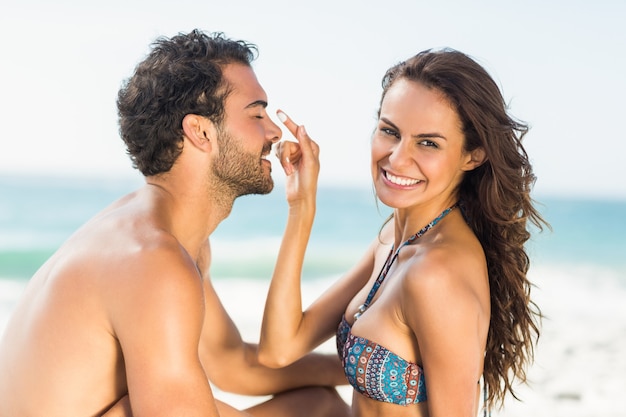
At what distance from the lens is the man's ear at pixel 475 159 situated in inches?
110

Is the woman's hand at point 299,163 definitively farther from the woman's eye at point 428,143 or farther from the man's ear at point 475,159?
the man's ear at point 475,159

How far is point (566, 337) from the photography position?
8555 mm

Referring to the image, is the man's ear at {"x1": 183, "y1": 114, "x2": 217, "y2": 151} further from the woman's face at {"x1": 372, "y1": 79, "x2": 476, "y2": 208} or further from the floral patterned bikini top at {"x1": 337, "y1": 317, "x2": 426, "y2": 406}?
the floral patterned bikini top at {"x1": 337, "y1": 317, "x2": 426, "y2": 406}

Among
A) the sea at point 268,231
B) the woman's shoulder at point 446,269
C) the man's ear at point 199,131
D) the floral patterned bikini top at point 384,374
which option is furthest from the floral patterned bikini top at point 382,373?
the sea at point 268,231

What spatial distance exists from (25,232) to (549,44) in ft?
42.9

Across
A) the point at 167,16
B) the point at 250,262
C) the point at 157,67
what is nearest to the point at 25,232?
the point at 250,262

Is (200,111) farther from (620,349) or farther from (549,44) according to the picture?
(549,44)

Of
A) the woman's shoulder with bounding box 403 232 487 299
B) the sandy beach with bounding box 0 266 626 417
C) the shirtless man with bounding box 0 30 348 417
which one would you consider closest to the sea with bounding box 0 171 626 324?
the sandy beach with bounding box 0 266 626 417

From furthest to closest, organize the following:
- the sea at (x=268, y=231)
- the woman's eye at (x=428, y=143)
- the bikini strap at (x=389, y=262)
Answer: the sea at (x=268, y=231) → the bikini strap at (x=389, y=262) → the woman's eye at (x=428, y=143)

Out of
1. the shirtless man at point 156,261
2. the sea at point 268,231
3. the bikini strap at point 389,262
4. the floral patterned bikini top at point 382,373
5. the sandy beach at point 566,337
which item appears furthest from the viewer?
the sea at point 268,231

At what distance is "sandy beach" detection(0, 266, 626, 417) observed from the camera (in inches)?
246

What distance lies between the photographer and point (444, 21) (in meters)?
20.6

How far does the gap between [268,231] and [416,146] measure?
46.9 ft

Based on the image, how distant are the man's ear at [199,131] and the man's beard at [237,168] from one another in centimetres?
3
